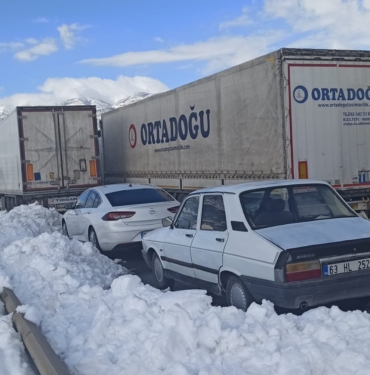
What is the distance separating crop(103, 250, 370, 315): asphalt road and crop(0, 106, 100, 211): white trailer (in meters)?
7.02

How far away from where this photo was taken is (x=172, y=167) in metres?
16.8

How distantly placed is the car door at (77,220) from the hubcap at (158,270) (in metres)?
4.16

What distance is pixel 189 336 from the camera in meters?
4.71

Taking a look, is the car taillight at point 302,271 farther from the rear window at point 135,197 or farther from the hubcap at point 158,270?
the rear window at point 135,197

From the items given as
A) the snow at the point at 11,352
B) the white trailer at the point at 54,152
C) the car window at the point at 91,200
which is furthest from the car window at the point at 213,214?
the white trailer at the point at 54,152

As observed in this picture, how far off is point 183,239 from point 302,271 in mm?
2256

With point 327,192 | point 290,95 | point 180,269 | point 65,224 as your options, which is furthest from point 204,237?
point 65,224

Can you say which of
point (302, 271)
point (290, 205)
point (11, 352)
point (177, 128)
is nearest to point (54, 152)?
point (177, 128)

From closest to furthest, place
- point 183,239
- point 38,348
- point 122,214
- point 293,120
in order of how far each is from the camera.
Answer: point 38,348 → point 183,239 → point 293,120 → point 122,214

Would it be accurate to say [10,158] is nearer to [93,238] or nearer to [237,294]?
[93,238]

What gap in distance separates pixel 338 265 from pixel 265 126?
5.97m

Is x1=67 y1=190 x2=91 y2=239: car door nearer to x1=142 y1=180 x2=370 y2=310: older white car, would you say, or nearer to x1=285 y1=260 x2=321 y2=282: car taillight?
x1=142 y1=180 x2=370 y2=310: older white car

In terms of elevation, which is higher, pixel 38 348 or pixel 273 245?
pixel 273 245

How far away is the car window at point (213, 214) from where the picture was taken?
6820 millimetres
